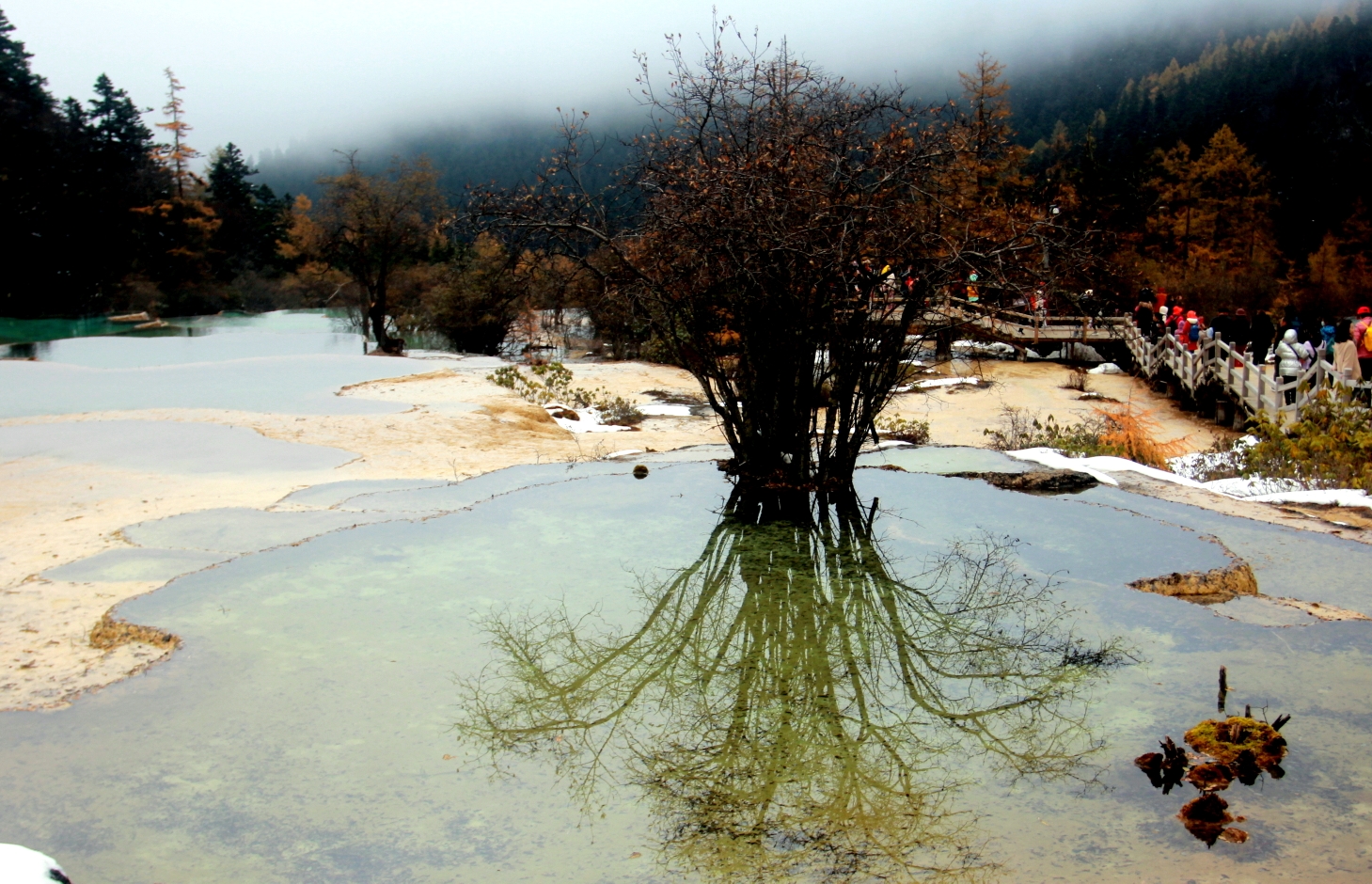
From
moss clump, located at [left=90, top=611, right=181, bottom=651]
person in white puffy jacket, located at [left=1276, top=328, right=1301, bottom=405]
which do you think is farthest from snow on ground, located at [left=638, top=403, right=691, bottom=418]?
moss clump, located at [left=90, top=611, right=181, bottom=651]

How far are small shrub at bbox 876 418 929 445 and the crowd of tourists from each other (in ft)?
19.0

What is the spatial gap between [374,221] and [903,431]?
22.2 meters

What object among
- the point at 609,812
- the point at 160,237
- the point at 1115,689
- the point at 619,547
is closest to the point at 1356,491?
the point at 1115,689

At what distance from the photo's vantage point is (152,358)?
2773 cm

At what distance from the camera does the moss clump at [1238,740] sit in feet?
14.3

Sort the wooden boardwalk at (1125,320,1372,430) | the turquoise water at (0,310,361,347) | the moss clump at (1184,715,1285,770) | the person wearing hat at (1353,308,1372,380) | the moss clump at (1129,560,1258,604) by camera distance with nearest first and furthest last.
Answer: the moss clump at (1184,715,1285,770) → the moss clump at (1129,560,1258,604) → the person wearing hat at (1353,308,1372,380) → the wooden boardwalk at (1125,320,1372,430) → the turquoise water at (0,310,361,347)

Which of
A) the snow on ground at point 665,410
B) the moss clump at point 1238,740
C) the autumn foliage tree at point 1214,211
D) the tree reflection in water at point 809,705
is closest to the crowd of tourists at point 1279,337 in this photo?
the snow on ground at point 665,410

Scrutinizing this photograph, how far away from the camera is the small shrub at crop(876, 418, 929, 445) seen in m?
13.1

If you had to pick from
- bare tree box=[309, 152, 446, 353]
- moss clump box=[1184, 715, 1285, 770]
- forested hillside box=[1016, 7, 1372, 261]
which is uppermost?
forested hillside box=[1016, 7, 1372, 261]

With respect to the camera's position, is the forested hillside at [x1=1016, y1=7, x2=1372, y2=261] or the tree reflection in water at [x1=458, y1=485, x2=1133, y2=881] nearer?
the tree reflection in water at [x1=458, y1=485, x2=1133, y2=881]

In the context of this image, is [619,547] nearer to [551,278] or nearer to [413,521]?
[413,521]

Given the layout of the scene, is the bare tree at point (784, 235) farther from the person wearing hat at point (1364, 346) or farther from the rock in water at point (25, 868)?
the person wearing hat at point (1364, 346)

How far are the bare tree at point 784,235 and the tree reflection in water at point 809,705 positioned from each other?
2197mm

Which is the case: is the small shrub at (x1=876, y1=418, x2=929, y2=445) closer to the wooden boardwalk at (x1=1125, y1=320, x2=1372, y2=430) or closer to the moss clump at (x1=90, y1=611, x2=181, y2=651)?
the wooden boardwalk at (x1=1125, y1=320, x2=1372, y2=430)
